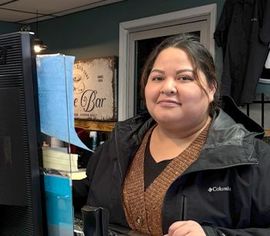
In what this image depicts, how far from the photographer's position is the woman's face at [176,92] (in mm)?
1004

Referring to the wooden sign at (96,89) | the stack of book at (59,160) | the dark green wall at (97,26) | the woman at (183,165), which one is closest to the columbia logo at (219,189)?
the woman at (183,165)

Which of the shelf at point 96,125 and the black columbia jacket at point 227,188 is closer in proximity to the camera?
the black columbia jacket at point 227,188

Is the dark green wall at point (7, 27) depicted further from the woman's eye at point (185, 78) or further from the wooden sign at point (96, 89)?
the woman's eye at point (185, 78)

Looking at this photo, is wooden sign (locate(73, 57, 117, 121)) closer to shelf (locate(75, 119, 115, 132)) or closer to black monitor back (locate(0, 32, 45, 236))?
shelf (locate(75, 119, 115, 132))

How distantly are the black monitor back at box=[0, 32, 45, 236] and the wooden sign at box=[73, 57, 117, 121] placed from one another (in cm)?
303

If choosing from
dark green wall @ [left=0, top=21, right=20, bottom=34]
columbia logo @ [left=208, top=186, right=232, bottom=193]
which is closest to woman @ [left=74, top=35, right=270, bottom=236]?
columbia logo @ [left=208, top=186, right=232, bottom=193]

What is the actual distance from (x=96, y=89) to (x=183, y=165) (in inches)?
117

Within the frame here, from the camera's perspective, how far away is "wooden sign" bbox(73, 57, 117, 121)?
378 centimetres

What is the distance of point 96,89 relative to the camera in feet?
12.9

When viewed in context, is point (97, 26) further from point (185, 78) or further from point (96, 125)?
point (185, 78)

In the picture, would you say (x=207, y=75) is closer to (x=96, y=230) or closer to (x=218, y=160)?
(x=218, y=160)

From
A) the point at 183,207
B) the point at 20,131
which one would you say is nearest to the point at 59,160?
the point at 20,131

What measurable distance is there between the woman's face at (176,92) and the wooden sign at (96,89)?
2.67m

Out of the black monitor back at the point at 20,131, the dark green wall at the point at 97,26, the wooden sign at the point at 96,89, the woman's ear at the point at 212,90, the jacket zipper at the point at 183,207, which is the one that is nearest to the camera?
the black monitor back at the point at 20,131
